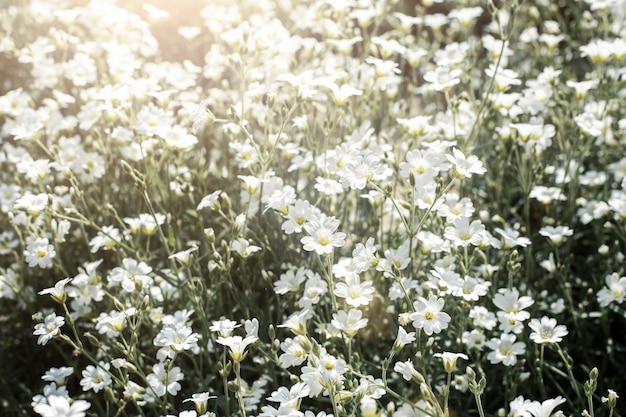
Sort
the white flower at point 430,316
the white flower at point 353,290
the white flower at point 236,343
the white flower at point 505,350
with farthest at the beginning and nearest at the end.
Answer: the white flower at point 505,350
the white flower at point 353,290
the white flower at point 430,316
the white flower at point 236,343

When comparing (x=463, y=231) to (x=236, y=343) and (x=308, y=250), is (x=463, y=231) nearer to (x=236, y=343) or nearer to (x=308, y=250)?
(x=308, y=250)

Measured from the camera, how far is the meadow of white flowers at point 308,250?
236 cm

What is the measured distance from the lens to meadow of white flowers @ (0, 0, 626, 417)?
236cm

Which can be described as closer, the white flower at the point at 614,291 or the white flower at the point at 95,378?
the white flower at the point at 95,378

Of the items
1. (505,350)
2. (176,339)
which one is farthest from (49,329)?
(505,350)

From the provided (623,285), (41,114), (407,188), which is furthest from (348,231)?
(41,114)

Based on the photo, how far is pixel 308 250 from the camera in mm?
2348

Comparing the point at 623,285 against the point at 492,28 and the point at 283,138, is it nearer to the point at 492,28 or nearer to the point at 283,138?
the point at 283,138

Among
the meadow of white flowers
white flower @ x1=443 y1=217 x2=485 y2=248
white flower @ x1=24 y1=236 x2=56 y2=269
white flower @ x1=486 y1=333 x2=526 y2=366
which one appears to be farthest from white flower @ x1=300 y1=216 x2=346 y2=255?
white flower @ x1=24 y1=236 x2=56 y2=269

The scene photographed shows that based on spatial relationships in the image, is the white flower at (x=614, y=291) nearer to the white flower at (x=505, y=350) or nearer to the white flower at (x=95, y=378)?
the white flower at (x=505, y=350)

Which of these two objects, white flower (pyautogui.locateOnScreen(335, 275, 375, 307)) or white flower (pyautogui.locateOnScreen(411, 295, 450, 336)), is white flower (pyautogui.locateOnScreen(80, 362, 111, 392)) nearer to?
white flower (pyautogui.locateOnScreen(335, 275, 375, 307))

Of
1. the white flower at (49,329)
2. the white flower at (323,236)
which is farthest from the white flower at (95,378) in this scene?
the white flower at (323,236)

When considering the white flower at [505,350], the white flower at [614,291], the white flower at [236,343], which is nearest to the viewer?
the white flower at [236,343]

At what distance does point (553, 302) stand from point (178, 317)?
1668mm
